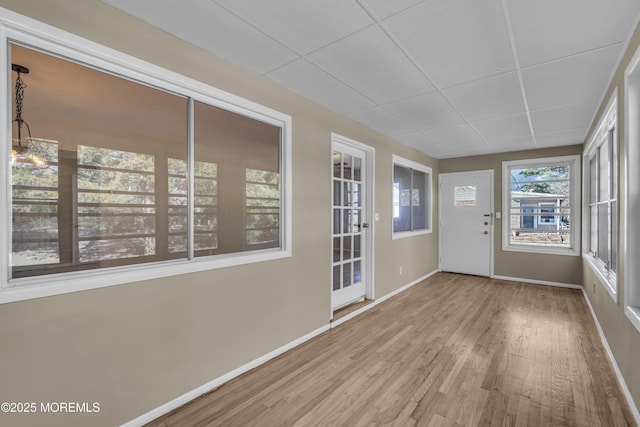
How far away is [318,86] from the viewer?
2715 mm

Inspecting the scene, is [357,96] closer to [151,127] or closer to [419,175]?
[151,127]

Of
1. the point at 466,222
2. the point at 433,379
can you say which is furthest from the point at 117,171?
the point at 466,222

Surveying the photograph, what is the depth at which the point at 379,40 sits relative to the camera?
1.99 meters

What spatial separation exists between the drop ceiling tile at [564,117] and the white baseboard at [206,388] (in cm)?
377

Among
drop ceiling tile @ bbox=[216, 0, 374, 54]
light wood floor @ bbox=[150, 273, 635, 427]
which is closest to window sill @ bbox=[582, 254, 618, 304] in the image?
light wood floor @ bbox=[150, 273, 635, 427]

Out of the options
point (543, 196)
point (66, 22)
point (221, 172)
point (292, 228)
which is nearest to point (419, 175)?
point (543, 196)

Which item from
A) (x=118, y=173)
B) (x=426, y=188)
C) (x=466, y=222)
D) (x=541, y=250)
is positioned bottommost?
(x=541, y=250)

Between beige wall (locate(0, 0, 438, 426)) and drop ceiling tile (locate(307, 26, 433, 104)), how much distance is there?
2.01 ft

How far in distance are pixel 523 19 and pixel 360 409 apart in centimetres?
271

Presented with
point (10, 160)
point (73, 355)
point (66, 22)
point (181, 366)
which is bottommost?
point (181, 366)

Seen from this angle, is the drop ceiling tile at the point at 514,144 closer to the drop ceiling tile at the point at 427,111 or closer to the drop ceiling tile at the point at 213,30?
the drop ceiling tile at the point at 427,111

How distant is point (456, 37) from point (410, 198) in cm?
360

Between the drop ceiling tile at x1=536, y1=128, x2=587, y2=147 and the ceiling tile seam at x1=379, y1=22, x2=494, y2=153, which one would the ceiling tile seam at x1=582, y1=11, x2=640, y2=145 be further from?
the ceiling tile seam at x1=379, y1=22, x2=494, y2=153

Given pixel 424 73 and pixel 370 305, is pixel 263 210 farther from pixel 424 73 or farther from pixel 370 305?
pixel 370 305
